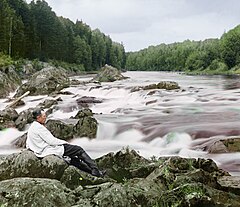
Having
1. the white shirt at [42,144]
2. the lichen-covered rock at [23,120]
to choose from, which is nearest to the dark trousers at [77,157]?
the white shirt at [42,144]

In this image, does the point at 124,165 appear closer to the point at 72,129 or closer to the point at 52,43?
the point at 72,129

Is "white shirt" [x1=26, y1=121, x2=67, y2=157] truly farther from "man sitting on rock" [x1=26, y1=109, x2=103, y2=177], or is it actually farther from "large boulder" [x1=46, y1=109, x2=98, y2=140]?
"large boulder" [x1=46, y1=109, x2=98, y2=140]

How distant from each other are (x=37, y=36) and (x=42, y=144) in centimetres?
7088

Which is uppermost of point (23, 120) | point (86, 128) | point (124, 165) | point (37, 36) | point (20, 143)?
point (37, 36)

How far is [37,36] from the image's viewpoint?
76625mm

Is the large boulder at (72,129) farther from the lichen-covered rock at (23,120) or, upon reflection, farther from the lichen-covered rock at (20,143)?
the lichen-covered rock at (23,120)

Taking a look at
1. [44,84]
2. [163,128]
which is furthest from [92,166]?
[44,84]

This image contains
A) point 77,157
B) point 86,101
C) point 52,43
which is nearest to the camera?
point 77,157

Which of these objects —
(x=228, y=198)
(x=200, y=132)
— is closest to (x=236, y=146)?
(x=200, y=132)

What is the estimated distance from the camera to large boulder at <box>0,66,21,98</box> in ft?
106

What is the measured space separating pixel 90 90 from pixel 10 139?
60.7ft

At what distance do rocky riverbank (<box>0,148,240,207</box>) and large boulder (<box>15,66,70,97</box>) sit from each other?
22729mm

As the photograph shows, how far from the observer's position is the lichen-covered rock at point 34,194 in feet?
21.6

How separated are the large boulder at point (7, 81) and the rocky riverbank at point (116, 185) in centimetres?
2401
